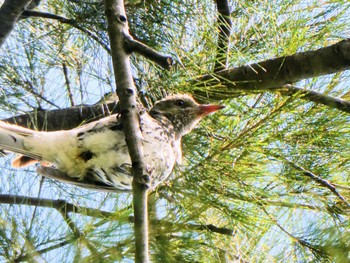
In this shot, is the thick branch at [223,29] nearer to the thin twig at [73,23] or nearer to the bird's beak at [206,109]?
the bird's beak at [206,109]

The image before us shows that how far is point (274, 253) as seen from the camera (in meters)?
2.40

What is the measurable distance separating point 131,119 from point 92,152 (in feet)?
1.88

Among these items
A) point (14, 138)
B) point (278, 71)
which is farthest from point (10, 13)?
point (278, 71)

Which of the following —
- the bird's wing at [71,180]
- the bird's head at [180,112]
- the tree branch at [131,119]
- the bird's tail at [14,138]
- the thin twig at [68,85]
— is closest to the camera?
the tree branch at [131,119]

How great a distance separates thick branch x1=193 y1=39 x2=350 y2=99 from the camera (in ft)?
6.73

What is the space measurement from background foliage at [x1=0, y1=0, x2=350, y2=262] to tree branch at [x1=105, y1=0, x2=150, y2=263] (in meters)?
0.48

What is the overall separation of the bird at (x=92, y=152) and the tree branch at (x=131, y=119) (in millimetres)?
388

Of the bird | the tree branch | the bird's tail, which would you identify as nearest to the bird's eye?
the bird

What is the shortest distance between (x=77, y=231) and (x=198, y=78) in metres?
0.62

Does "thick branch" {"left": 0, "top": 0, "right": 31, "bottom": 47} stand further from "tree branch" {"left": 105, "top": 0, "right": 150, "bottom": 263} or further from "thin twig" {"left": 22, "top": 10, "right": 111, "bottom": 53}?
"tree branch" {"left": 105, "top": 0, "right": 150, "bottom": 263}

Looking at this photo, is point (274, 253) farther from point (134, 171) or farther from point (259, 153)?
point (134, 171)

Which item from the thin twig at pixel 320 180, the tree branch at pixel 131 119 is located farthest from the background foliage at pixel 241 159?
the tree branch at pixel 131 119

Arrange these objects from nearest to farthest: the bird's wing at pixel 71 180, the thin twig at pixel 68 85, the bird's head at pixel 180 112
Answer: the bird's wing at pixel 71 180, the bird's head at pixel 180 112, the thin twig at pixel 68 85

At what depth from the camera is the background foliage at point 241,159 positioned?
2.22m
